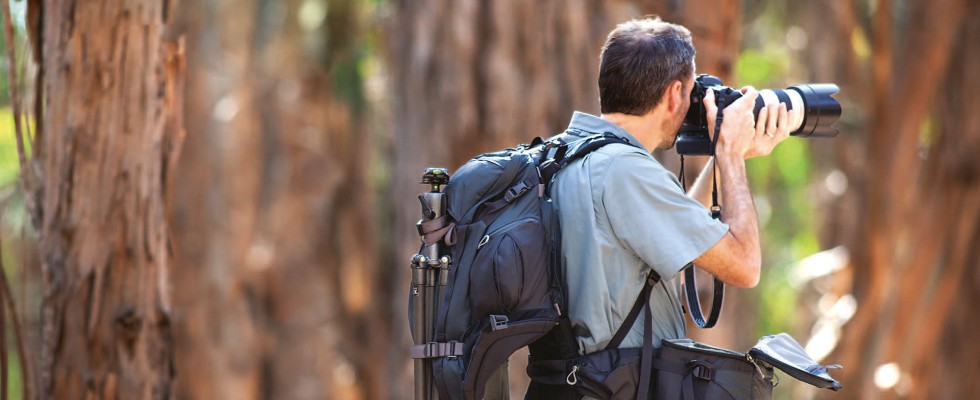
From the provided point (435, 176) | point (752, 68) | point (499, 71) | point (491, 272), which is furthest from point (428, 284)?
point (752, 68)

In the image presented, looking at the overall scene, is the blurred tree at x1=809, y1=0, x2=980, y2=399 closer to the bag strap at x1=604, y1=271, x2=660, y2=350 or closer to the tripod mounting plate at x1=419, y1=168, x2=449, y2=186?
the bag strap at x1=604, y1=271, x2=660, y2=350

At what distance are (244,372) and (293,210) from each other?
2171 mm

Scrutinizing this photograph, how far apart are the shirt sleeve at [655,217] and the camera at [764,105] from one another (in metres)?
0.30

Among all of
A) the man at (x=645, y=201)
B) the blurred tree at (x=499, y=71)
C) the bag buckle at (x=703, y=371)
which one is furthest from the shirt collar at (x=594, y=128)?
the blurred tree at (x=499, y=71)

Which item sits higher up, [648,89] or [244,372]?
[648,89]

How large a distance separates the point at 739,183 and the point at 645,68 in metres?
0.40

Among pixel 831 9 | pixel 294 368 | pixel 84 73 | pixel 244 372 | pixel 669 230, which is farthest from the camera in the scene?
pixel 294 368

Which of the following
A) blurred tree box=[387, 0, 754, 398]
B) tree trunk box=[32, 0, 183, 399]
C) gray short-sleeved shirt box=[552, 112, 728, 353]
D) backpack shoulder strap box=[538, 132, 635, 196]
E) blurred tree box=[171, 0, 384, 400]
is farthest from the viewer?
blurred tree box=[171, 0, 384, 400]

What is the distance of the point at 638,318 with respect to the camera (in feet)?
10.0

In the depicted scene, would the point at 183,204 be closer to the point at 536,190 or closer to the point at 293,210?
the point at 293,210

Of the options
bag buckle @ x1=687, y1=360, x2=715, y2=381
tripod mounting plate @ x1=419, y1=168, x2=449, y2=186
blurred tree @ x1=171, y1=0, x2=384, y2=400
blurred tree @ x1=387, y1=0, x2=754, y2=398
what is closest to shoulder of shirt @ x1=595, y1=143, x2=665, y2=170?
tripod mounting plate @ x1=419, y1=168, x2=449, y2=186

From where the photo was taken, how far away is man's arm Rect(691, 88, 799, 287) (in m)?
3.00

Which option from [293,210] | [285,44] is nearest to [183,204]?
[293,210]

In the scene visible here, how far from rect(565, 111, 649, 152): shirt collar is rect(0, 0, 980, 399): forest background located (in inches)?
49.1
